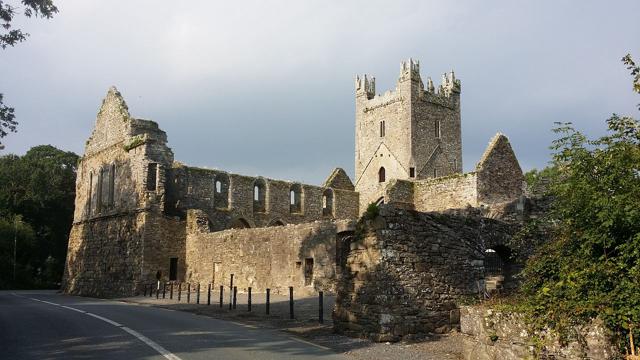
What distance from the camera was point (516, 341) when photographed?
8234 millimetres

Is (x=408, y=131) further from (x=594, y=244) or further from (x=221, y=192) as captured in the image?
(x=594, y=244)

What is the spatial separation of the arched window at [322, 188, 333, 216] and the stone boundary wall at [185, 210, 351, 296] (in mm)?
13412

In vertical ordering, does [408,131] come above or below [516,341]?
above

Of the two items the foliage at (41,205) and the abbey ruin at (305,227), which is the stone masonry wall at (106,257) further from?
the foliage at (41,205)

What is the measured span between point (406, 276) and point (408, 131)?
45.2m

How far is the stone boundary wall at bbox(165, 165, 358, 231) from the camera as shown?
34.9 m

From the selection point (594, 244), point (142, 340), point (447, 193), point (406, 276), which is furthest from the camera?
point (447, 193)

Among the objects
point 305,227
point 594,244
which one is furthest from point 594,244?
point 305,227

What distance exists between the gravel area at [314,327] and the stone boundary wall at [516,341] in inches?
52.6

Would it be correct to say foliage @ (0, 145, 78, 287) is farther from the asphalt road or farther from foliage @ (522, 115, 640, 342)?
foliage @ (522, 115, 640, 342)

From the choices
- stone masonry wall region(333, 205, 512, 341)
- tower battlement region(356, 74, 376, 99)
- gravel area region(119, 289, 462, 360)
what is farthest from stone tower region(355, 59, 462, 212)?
stone masonry wall region(333, 205, 512, 341)

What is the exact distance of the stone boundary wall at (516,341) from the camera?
712 cm

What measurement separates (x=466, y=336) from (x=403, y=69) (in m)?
51.6

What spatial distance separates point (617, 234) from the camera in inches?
309
